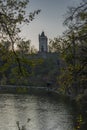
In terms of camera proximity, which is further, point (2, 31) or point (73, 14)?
point (73, 14)

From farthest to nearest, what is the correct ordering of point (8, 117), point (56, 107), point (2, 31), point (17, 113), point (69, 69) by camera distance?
1. point (56, 107)
2. point (17, 113)
3. point (8, 117)
4. point (69, 69)
5. point (2, 31)

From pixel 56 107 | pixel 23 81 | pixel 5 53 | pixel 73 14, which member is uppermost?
pixel 73 14

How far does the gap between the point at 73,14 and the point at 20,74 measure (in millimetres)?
3617

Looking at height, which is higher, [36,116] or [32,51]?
[32,51]

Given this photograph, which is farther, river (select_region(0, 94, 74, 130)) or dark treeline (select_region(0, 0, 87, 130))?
river (select_region(0, 94, 74, 130))

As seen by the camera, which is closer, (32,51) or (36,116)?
(32,51)

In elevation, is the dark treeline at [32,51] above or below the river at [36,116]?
above

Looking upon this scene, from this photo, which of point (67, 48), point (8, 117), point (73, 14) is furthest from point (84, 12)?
point (8, 117)

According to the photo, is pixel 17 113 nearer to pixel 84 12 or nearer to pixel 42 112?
pixel 42 112

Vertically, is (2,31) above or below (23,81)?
above

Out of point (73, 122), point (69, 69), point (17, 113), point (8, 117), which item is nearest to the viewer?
point (69, 69)

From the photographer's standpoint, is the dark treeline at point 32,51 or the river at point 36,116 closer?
the dark treeline at point 32,51

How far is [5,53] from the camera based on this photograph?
49.4 ft

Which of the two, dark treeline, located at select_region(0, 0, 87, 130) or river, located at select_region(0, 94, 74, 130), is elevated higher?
dark treeline, located at select_region(0, 0, 87, 130)
